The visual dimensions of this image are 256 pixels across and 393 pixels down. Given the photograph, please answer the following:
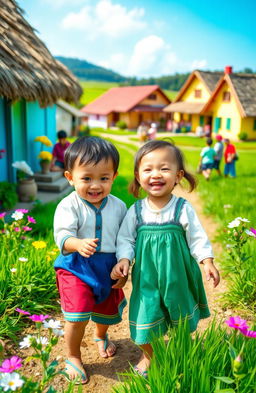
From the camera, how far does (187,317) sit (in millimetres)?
2080

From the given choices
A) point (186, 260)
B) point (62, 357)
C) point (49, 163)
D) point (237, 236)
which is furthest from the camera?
point (49, 163)

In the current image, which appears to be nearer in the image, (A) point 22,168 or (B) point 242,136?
(A) point 22,168

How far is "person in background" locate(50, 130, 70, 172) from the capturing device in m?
7.25

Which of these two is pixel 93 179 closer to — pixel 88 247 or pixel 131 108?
pixel 88 247

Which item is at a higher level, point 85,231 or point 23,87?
point 23,87

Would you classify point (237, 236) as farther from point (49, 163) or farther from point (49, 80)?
point (49, 163)

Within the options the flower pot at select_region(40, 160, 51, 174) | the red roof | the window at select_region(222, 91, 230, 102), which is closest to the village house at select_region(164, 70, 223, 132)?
the window at select_region(222, 91, 230, 102)

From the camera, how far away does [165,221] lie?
206 cm

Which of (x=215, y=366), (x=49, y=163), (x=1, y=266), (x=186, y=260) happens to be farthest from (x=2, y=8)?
(x=215, y=366)

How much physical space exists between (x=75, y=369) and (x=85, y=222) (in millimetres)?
868

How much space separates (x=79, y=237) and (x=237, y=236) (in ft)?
4.38

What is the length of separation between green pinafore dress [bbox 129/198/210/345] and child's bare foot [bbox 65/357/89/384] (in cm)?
39

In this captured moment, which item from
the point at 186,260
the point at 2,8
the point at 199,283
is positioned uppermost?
the point at 2,8

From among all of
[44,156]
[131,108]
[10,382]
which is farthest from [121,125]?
[10,382]
